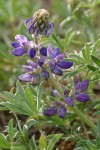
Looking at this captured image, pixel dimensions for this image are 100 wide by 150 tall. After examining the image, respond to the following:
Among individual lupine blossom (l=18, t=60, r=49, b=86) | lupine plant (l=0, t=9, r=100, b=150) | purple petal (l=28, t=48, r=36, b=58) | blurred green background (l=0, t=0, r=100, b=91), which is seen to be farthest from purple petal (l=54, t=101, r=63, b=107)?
blurred green background (l=0, t=0, r=100, b=91)

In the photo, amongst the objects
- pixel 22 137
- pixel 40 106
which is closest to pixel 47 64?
pixel 40 106

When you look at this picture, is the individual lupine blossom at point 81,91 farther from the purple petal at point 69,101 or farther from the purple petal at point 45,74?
the purple petal at point 45,74

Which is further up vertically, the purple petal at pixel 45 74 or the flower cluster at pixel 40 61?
the flower cluster at pixel 40 61

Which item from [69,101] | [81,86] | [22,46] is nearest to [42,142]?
[69,101]

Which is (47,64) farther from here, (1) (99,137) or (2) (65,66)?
(1) (99,137)

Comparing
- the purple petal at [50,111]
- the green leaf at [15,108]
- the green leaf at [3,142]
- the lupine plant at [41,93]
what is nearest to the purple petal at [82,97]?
the lupine plant at [41,93]

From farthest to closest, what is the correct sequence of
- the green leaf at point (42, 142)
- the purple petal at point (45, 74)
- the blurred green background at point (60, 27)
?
the blurred green background at point (60, 27), the purple petal at point (45, 74), the green leaf at point (42, 142)
